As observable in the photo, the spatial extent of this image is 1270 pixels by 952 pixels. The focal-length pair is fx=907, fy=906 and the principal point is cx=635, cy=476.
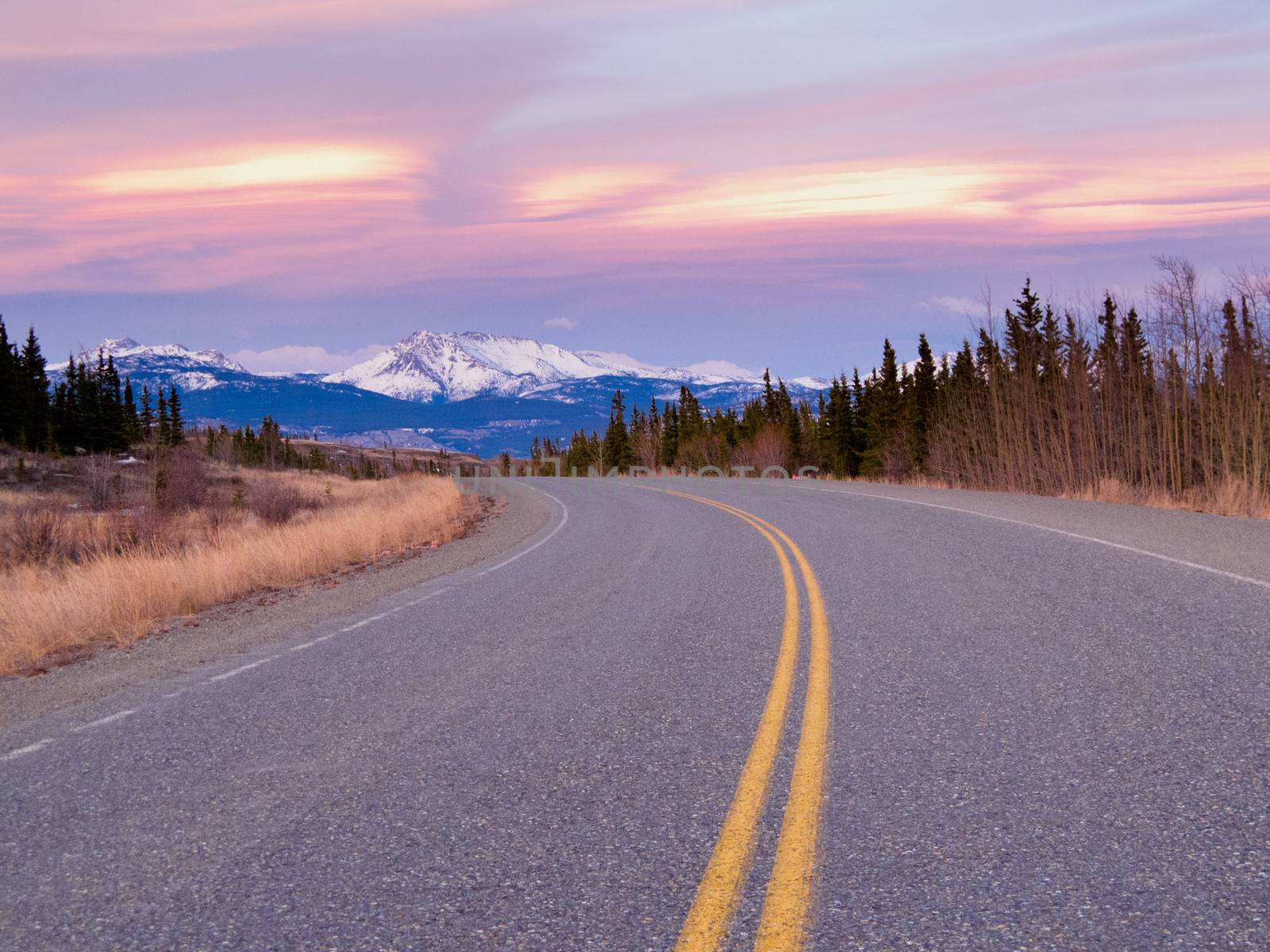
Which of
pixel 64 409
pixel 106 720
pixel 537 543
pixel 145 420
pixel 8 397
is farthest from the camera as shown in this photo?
pixel 145 420

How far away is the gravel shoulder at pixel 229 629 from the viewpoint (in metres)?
6.66

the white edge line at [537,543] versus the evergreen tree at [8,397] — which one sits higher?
the evergreen tree at [8,397]

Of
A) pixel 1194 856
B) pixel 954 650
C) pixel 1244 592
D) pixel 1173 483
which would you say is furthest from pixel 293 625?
pixel 1173 483

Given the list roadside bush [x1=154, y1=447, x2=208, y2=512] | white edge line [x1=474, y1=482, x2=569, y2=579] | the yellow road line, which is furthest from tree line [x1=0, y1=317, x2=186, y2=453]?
the yellow road line

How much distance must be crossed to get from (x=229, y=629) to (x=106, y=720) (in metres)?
3.51

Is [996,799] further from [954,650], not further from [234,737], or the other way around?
[234,737]

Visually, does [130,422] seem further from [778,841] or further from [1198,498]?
[778,841]

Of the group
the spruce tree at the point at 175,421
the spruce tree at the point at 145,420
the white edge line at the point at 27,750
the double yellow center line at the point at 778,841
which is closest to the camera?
the double yellow center line at the point at 778,841

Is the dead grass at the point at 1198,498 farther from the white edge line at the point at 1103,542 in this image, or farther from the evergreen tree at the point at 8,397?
the evergreen tree at the point at 8,397

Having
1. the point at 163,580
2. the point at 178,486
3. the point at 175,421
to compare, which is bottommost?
the point at 163,580

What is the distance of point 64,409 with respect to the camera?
83.9 meters

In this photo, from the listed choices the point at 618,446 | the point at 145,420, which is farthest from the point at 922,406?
the point at 145,420

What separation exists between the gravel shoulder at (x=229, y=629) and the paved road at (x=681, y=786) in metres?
0.48

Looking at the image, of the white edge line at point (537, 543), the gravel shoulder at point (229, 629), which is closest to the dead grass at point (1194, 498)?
the white edge line at point (537, 543)
